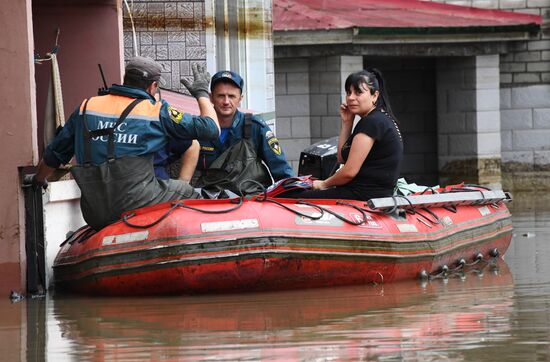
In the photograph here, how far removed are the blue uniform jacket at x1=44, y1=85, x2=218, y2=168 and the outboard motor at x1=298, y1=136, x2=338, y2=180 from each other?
2.45m

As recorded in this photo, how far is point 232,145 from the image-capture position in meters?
10.7

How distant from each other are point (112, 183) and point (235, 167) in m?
1.41

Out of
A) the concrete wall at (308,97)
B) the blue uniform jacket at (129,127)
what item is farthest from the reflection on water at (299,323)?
the concrete wall at (308,97)

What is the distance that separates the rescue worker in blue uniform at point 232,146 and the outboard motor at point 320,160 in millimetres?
1186

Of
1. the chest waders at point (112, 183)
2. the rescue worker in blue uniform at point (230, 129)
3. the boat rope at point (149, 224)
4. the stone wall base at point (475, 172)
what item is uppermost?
the rescue worker in blue uniform at point (230, 129)

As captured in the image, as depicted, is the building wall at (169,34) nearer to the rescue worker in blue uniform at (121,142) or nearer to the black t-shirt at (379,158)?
the black t-shirt at (379,158)

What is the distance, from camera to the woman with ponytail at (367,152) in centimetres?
1002

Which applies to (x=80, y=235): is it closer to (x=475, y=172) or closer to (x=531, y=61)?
(x=475, y=172)

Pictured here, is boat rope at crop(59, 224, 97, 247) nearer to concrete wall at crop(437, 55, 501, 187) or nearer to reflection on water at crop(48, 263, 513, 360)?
reflection on water at crop(48, 263, 513, 360)

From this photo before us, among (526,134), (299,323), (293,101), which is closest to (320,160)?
(299,323)

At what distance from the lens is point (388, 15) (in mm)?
22891

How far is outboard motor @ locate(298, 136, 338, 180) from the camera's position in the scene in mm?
11992

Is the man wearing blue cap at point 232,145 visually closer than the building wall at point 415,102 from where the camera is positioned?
Yes

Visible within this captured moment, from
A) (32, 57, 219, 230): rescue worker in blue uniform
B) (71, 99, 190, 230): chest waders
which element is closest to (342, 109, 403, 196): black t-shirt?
(32, 57, 219, 230): rescue worker in blue uniform
